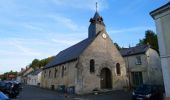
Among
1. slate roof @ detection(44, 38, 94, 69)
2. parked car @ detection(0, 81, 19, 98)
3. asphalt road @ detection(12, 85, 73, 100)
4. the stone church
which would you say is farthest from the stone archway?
parked car @ detection(0, 81, 19, 98)

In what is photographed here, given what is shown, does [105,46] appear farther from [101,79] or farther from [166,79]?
[166,79]

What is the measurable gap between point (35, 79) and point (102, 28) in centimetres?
3973

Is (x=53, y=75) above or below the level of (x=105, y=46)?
below

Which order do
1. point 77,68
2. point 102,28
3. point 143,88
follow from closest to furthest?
point 143,88, point 77,68, point 102,28

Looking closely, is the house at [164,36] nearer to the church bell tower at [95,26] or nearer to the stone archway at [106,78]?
the stone archway at [106,78]

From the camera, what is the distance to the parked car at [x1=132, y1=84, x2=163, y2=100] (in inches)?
723

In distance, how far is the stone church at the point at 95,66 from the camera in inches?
1107

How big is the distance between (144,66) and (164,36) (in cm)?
1939

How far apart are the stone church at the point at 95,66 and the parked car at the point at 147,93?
31.9 feet

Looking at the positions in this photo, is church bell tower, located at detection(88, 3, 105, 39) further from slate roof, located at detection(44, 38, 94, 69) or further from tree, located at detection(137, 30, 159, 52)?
tree, located at detection(137, 30, 159, 52)

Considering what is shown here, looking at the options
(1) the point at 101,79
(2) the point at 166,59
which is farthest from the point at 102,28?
(2) the point at 166,59

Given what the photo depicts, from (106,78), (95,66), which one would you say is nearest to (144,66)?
(106,78)

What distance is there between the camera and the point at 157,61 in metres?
37.2

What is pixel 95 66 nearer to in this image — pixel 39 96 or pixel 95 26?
pixel 95 26
